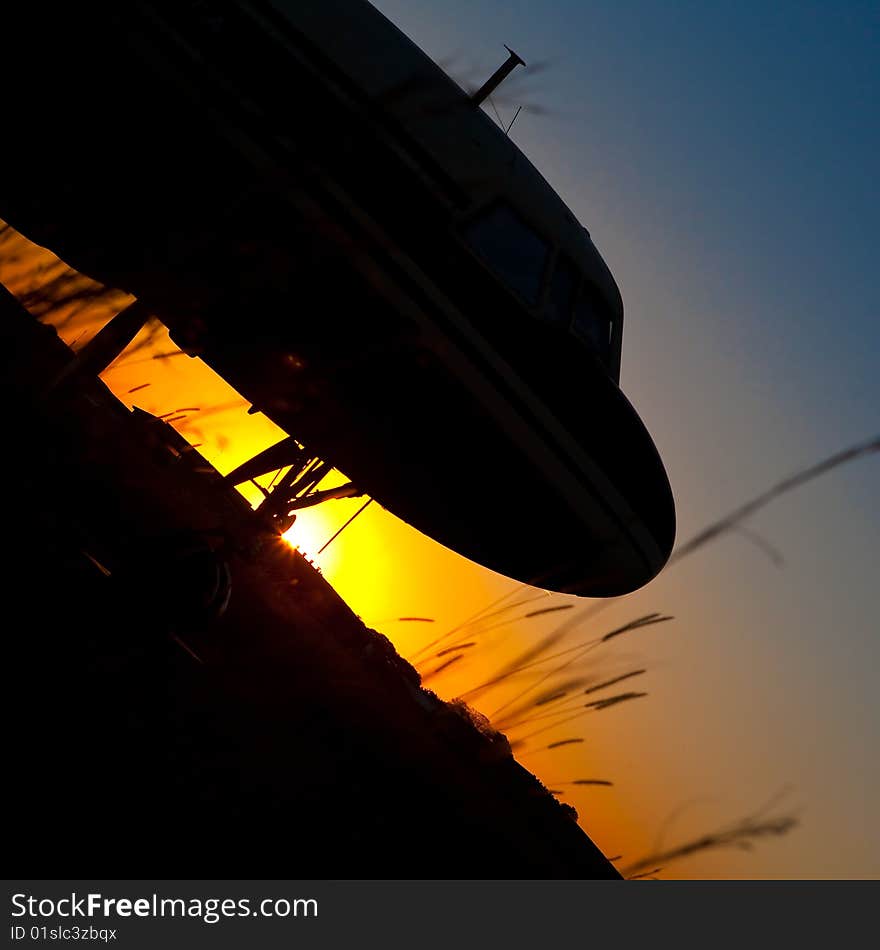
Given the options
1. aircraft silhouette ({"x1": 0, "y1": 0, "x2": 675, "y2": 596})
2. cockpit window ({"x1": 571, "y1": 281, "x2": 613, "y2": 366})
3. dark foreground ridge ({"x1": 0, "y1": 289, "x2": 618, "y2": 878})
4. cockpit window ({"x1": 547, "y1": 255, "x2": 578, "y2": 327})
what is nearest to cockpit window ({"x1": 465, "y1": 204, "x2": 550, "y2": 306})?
aircraft silhouette ({"x1": 0, "y1": 0, "x2": 675, "y2": 596})

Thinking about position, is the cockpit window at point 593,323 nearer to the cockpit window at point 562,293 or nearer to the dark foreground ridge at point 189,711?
the cockpit window at point 562,293

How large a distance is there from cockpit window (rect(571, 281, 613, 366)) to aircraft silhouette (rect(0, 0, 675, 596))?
23 centimetres

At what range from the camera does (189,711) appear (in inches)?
280

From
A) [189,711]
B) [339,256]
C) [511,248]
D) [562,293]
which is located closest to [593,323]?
[562,293]

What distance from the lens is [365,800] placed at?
7.76 meters

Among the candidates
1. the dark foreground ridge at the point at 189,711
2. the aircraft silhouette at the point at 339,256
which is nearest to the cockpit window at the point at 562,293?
the aircraft silhouette at the point at 339,256

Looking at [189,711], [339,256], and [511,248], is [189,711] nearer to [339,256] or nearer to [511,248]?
[339,256]

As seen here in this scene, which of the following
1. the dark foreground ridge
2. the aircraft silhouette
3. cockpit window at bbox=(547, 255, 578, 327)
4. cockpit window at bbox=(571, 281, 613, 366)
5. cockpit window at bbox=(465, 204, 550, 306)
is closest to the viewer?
the dark foreground ridge

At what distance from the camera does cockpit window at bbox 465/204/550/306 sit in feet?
27.4

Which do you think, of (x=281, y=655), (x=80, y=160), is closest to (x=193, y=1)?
(x=80, y=160)

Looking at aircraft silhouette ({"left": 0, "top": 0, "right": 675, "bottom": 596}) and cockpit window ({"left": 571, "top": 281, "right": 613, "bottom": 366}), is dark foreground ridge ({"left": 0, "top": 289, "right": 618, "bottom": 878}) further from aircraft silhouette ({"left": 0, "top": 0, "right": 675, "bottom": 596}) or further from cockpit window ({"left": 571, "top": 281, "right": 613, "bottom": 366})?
cockpit window ({"left": 571, "top": 281, "right": 613, "bottom": 366})

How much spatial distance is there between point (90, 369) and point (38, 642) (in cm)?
349

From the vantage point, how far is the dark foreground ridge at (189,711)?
5.89 metres
